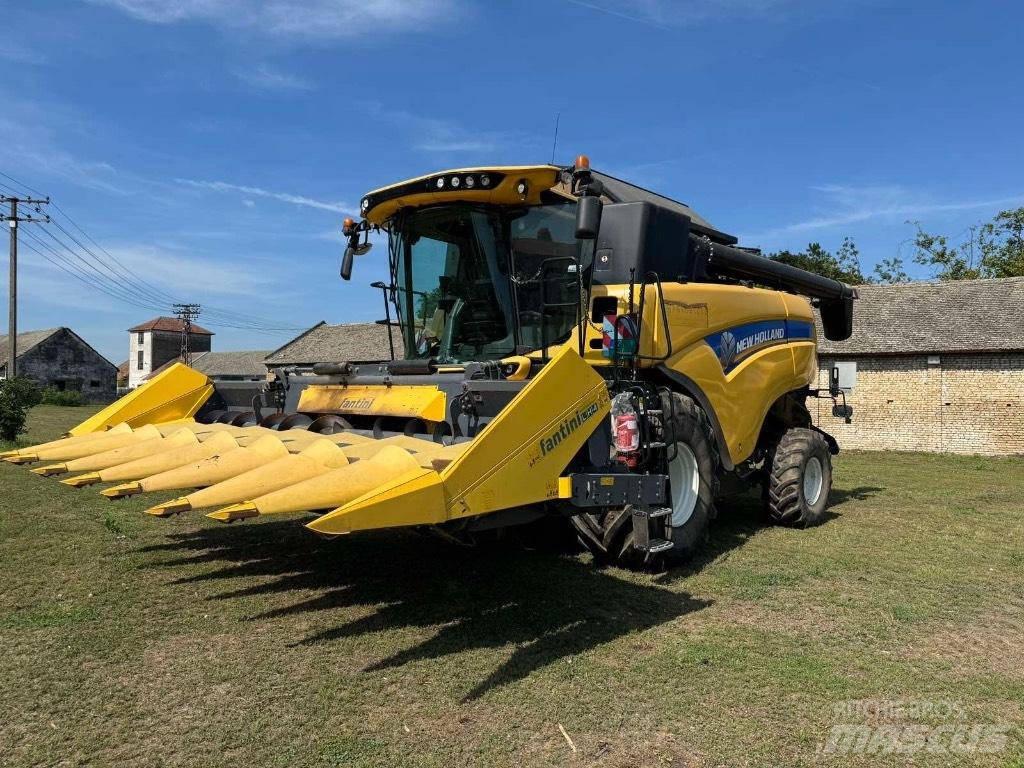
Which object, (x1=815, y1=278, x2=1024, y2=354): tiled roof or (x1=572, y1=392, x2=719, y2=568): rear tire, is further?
(x1=815, y1=278, x2=1024, y2=354): tiled roof

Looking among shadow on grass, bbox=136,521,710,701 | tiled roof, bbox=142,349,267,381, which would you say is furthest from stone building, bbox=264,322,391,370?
tiled roof, bbox=142,349,267,381

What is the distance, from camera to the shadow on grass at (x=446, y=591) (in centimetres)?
438

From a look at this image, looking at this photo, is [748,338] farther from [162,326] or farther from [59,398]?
[162,326]

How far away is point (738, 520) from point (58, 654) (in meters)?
6.52

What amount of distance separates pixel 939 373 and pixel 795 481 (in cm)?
1441

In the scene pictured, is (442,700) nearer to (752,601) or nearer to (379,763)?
(379,763)

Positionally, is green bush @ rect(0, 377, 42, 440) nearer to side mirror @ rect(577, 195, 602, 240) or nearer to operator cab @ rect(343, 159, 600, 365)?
operator cab @ rect(343, 159, 600, 365)

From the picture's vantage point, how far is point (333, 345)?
3650 cm

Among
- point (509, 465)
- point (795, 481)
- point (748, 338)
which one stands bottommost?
point (795, 481)

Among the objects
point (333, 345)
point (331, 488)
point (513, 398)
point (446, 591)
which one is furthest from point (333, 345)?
point (331, 488)

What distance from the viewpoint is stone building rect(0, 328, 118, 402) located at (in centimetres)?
5622

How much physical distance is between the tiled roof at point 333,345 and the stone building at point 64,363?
27331mm

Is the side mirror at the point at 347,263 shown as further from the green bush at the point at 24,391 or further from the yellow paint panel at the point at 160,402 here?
the green bush at the point at 24,391

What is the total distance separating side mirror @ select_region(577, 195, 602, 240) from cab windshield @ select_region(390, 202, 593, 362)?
68 centimetres
